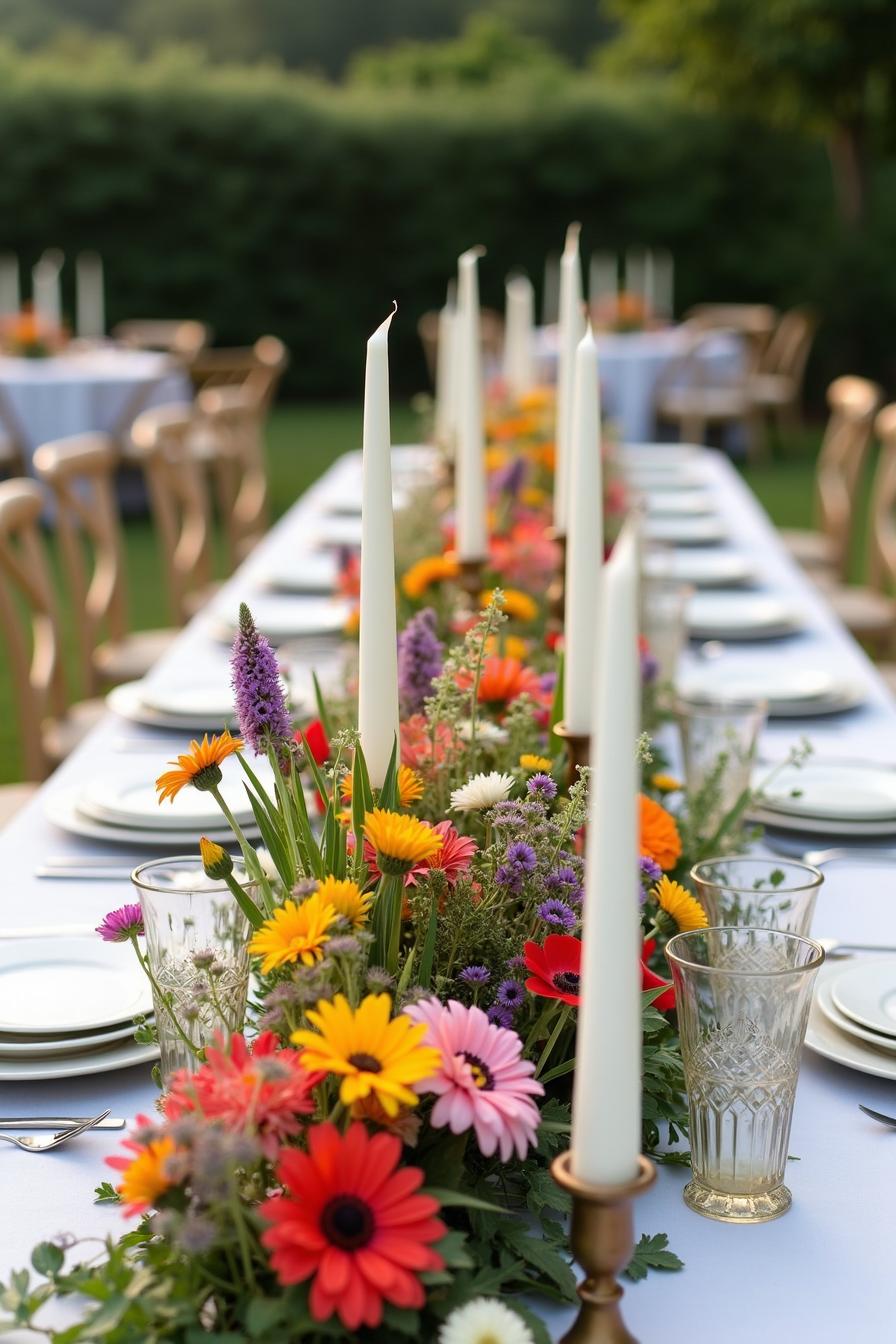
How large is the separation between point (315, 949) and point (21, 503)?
2218 mm

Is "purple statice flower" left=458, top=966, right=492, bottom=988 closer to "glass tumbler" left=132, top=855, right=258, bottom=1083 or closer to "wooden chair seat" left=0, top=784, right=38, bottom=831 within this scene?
"glass tumbler" left=132, top=855, right=258, bottom=1083

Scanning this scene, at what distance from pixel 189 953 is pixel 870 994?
514 mm

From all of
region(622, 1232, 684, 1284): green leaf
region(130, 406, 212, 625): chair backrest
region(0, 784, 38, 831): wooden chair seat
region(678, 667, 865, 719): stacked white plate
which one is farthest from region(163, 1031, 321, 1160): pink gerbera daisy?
region(130, 406, 212, 625): chair backrest

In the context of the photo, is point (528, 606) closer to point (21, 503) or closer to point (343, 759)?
point (343, 759)

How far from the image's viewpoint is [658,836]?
1.15 metres

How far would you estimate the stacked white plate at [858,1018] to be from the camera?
111cm

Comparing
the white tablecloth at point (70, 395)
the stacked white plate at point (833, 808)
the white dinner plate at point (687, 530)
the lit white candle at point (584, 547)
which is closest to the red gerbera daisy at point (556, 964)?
the lit white candle at point (584, 547)

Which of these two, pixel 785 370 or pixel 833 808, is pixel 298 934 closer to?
pixel 833 808

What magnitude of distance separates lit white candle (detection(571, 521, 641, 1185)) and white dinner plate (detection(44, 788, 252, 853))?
Answer: 966mm

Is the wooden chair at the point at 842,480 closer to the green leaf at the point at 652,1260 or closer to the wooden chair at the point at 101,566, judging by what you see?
the wooden chair at the point at 101,566

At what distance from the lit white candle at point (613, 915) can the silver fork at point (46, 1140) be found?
480 millimetres

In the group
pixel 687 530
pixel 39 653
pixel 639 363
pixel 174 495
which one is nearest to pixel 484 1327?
pixel 39 653

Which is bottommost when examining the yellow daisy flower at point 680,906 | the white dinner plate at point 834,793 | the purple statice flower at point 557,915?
the white dinner plate at point 834,793

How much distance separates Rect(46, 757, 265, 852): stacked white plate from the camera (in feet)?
5.22
